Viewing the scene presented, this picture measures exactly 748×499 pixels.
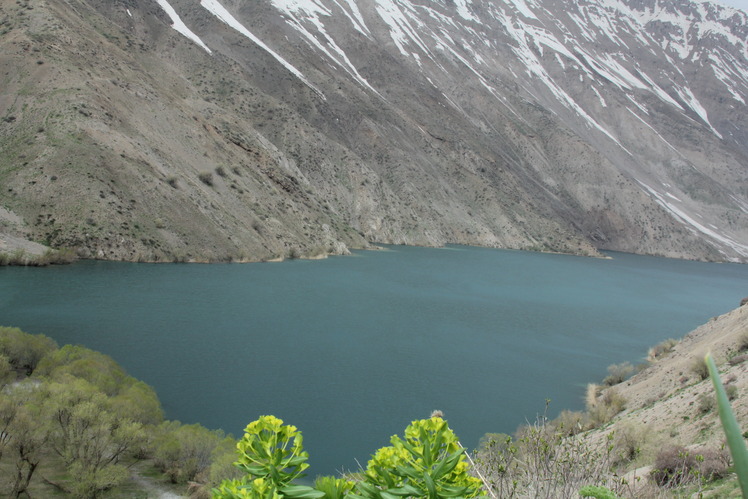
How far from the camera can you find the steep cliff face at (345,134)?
133 ft

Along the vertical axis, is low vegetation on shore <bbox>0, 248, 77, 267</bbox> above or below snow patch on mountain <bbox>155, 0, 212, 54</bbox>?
below

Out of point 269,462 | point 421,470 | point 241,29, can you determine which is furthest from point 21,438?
point 241,29

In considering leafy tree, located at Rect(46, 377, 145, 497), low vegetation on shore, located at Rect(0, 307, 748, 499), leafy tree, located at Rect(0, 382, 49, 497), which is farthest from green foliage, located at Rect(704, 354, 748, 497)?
leafy tree, located at Rect(0, 382, 49, 497)

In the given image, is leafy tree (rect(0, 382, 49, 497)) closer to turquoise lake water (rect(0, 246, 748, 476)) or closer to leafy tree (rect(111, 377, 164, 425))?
leafy tree (rect(111, 377, 164, 425))

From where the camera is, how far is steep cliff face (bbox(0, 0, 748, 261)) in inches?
1602

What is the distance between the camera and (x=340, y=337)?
2722cm

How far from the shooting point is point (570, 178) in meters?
109

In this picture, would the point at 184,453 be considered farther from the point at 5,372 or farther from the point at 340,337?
the point at 340,337

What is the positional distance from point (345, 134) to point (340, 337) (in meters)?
57.6

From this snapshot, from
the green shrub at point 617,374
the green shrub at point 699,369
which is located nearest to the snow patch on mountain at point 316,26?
the green shrub at point 617,374

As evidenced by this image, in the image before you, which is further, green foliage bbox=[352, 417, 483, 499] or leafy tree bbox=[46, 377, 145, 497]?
leafy tree bbox=[46, 377, 145, 497]

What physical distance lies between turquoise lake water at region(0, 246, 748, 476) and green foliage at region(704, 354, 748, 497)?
1362 cm

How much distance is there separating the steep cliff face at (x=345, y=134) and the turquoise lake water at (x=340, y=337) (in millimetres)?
6464

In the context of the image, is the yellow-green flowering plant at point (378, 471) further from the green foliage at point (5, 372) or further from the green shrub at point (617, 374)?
the green shrub at point (617, 374)
